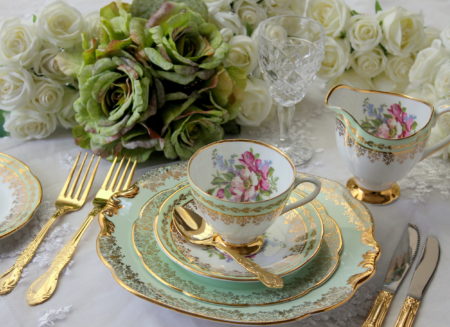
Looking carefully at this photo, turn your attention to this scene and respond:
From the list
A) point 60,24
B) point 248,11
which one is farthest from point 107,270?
point 248,11

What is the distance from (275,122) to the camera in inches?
40.3

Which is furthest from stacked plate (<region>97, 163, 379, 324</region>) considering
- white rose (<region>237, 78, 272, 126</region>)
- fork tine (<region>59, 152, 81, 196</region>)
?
white rose (<region>237, 78, 272, 126</region>)

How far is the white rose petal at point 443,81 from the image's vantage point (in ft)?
2.82

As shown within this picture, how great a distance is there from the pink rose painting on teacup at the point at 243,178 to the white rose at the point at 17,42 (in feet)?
1.23

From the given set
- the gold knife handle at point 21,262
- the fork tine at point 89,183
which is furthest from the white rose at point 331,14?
the gold knife handle at point 21,262

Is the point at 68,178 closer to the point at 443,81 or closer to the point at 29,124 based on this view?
the point at 29,124

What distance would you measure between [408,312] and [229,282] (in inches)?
8.1

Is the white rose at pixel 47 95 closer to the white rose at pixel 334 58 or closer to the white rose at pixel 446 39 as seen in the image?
the white rose at pixel 334 58

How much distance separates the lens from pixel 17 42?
0.88 meters

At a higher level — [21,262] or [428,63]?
[428,63]

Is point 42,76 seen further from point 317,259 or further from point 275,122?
point 317,259

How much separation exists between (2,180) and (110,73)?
22 centimetres

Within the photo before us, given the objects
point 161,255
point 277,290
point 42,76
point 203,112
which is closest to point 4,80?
point 42,76

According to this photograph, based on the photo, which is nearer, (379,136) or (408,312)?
(408,312)
